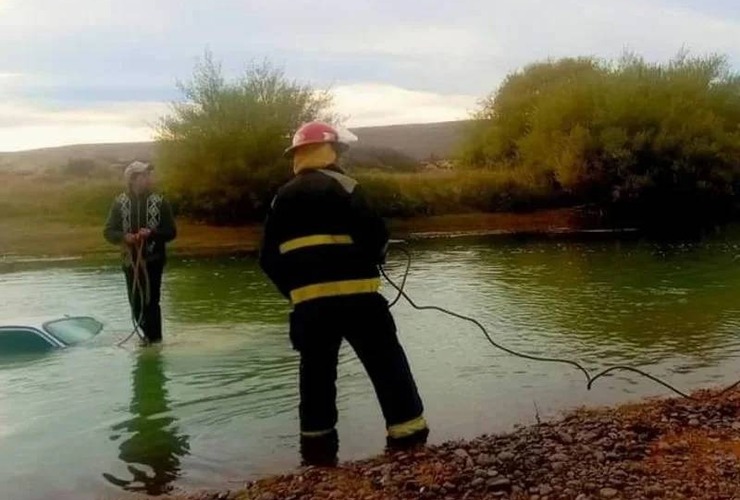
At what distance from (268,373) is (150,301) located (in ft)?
7.14

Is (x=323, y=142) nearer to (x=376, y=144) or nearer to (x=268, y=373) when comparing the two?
(x=268, y=373)

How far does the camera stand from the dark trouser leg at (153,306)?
460 inches

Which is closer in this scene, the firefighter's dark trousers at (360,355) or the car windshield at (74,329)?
the firefighter's dark trousers at (360,355)

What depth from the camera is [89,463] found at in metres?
7.40

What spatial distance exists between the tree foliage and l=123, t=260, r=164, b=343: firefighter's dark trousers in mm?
30595

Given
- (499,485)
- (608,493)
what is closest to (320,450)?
(499,485)

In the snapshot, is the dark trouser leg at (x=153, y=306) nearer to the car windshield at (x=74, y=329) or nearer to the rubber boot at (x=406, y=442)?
the car windshield at (x=74, y=329)

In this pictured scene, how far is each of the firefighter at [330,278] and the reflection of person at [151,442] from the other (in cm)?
100

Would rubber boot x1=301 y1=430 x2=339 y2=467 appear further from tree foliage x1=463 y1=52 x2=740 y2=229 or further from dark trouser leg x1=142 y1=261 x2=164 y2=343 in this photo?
tree foliage x1=463 y1=52 x2=740 y2=229

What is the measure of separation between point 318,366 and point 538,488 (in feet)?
6.43

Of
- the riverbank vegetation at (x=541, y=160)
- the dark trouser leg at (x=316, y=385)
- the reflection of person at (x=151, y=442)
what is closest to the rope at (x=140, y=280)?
the reflection of person at (x=151, y=442)

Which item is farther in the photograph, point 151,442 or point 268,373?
point 268,373

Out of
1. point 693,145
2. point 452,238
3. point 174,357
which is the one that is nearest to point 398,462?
point 174,357

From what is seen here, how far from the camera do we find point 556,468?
20.6 feet
